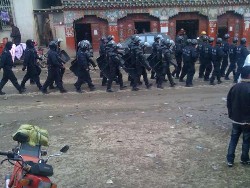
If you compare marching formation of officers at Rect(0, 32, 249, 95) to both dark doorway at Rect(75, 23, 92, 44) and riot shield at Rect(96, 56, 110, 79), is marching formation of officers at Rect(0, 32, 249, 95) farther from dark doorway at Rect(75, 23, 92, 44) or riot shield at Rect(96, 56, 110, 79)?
dark doorway at Rect(75, 23, 92, 44)

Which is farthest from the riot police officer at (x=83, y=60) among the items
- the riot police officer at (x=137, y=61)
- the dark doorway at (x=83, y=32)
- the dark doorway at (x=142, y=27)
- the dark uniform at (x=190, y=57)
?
the dark doorway at (x=142, y=27)

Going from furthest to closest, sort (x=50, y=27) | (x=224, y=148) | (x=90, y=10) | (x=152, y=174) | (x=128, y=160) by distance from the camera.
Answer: (x=50, y=27)
(x=90, y=10)
(x=224, y=148)
(x=128, y=160)
(x=152, y=174)

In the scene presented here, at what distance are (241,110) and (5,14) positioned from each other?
670 inches

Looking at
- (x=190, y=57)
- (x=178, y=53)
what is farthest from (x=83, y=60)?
(x=178, y=53)

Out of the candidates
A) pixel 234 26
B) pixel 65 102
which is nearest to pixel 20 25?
pixel 65 102

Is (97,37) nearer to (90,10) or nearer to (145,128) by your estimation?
(90,10)

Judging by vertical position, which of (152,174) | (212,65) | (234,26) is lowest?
(152,174)

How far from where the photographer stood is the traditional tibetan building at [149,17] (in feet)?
62.4

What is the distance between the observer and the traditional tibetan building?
19016mm

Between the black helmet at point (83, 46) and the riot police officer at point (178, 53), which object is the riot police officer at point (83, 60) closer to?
the black helmet at point (83, 46)

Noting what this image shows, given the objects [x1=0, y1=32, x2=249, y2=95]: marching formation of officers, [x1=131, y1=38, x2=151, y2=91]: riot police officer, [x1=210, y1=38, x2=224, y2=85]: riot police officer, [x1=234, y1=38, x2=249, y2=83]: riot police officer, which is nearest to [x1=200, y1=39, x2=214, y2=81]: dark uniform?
[x1=0, y1=32, x2=249, y2=95]: marching formation of officers

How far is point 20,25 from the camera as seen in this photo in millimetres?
19453

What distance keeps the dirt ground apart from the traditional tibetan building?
879 centimetres

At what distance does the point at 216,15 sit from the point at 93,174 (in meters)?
16.9
